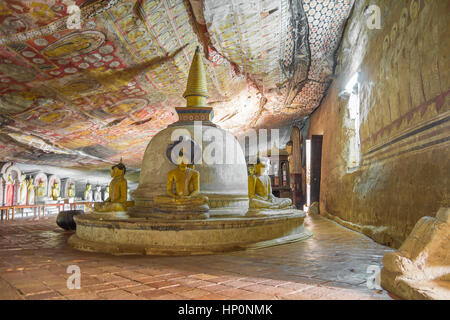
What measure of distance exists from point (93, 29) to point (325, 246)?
19.4ft

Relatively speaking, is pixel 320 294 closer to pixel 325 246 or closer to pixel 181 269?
pixel 181 269

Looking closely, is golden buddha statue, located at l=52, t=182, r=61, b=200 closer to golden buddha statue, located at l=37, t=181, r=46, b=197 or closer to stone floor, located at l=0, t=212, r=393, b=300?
golden buddha statue, located at l=37, t=181, r=46, b=197

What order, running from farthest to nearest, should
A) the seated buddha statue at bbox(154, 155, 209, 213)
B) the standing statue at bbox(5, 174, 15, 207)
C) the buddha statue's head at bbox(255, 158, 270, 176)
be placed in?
the standing statue at bbox(5, 174, 15, 207) < the buddha statue's head at bbox(255, 158, 270, 176) < the seated buddha statue at bbox(154, 155, 209, 213)

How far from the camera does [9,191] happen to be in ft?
39.8

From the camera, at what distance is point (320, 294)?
7.62 ft

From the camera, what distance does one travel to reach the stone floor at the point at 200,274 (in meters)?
2.38

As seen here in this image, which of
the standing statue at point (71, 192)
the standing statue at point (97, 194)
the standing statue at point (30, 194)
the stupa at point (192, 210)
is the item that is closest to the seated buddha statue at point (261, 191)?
the stupa at point (192, 210)

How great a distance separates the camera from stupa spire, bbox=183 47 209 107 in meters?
7.51

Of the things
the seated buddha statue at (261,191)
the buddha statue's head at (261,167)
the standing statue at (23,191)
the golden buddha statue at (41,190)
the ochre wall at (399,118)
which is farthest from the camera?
the golden buddha statue at (41,190)

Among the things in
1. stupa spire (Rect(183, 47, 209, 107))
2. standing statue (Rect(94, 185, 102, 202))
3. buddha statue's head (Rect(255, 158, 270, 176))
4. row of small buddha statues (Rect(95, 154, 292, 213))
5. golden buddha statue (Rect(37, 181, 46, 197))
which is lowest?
standing statue (Rect(94, 185, 102, 202))

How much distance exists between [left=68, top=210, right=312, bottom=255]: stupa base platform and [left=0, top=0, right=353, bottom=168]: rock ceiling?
3.75m

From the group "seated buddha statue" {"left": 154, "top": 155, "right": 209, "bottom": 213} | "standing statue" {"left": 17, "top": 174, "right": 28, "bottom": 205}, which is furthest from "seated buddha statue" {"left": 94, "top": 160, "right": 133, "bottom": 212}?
"standing statue" {"left": 17, "top": 174, "right": 28, "bottom": 205}

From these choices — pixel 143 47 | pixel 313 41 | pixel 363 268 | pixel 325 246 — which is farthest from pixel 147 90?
pixel 363 268

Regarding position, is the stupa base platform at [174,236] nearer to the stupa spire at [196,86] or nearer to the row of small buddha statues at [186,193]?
the row of small buddha statues at [186,193]
